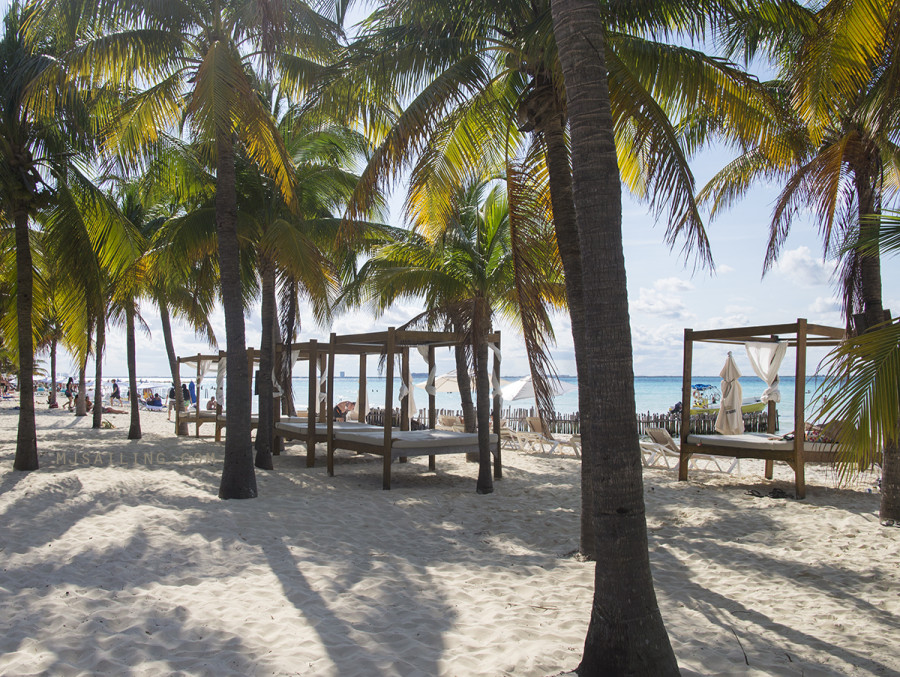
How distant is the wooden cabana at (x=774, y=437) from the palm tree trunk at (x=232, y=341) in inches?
270

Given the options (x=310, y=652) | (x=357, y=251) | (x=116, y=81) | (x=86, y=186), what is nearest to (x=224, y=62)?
(x=116, y=81)

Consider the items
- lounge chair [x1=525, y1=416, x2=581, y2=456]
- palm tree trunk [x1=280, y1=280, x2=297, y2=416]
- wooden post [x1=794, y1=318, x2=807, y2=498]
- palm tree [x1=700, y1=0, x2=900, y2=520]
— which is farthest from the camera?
lounge chair [x1=525, y1=416, x2=581, y2=456]

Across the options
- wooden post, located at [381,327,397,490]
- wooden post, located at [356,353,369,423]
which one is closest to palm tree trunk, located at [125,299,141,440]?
wooden post, located at [356,353,369,423]

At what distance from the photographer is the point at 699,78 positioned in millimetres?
5797

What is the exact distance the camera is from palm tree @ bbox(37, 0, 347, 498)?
7.72 m

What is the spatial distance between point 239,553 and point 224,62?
5.38 metres

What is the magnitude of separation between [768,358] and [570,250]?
7173 mm

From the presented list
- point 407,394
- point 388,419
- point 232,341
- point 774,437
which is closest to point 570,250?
point 232,341

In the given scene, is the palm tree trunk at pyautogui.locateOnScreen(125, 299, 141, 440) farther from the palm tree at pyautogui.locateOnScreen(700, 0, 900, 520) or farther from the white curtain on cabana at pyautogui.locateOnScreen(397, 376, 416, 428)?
the palm tree at pyautogui.locateOnScreen(700, 0, 900, 520)

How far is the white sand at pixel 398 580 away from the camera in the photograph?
393 centimetres

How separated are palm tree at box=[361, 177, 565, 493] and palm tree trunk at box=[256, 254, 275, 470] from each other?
211 cm

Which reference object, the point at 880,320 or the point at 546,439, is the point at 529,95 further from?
the point at 546,439

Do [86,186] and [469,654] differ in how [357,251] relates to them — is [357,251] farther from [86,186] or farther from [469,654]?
[469,654]

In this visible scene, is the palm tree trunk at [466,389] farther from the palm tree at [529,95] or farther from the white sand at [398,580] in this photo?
the palm tree at [529,95]
